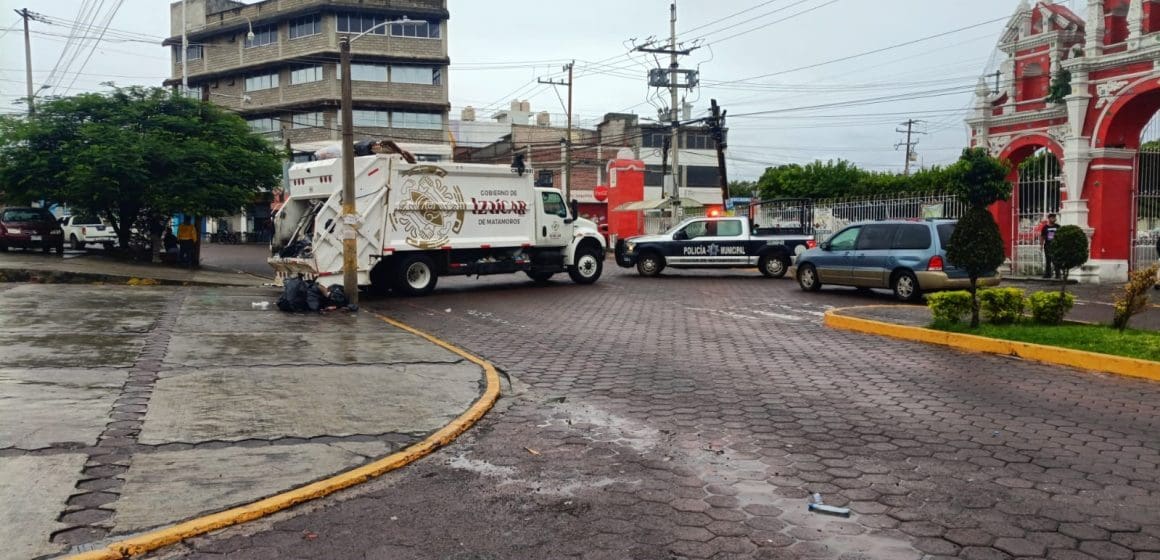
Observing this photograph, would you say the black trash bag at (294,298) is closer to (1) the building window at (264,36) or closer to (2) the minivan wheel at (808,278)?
(2) the minivan wheel at (808,278)

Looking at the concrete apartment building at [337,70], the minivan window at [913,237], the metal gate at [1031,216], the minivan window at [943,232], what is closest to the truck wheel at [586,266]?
the minivan window at [913,237]

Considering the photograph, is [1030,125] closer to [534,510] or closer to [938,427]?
[938,427]

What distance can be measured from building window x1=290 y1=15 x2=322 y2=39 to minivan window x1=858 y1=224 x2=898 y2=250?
45.5 metres

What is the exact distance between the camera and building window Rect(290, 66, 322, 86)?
179 ft

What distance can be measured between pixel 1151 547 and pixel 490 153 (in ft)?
190

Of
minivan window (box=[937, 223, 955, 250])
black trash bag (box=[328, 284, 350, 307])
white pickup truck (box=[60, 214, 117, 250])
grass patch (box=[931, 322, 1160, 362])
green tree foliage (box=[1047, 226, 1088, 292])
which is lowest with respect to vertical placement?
grass patch (box=[931, 322, 1160, 362])

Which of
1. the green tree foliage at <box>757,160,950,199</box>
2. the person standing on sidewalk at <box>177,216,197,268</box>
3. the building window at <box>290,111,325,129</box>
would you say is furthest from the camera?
the building window at <box>290,111,325,129</box>

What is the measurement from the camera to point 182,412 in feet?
21.3

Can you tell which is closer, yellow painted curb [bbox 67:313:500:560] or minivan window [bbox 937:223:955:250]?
yellow painted curb [bbox 67:313:500:560]

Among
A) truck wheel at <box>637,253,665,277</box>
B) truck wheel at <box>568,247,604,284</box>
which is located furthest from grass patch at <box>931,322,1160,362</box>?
truck wheel at <box>637,253,665,277</box>

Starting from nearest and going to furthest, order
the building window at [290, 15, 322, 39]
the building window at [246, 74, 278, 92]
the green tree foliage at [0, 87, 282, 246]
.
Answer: the green tree foliage at [0, 87, 282, 246] < the building window at [290, 15, 322, 39] < the building window at [246, 74, 278, 92]

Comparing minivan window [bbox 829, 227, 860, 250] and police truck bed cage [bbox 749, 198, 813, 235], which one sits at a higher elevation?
police truck bed cage [bbox 749, 198, 813, 235]

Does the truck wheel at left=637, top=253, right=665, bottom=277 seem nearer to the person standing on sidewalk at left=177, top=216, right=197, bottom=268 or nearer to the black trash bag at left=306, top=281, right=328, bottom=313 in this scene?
the black trash bag at left=306, top=281, right=328, bottom=313

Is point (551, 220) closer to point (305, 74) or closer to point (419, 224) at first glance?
point (419, 224)
